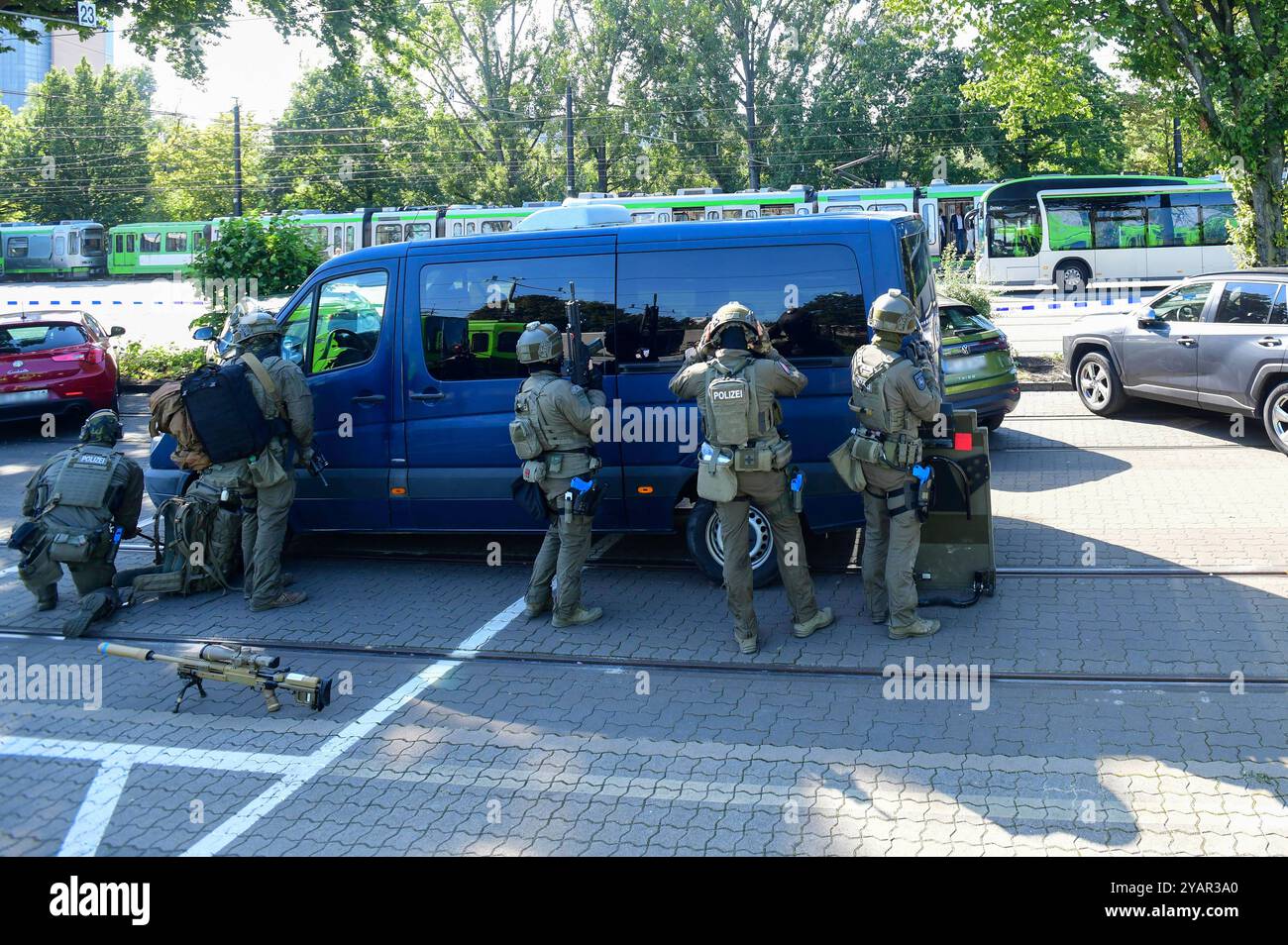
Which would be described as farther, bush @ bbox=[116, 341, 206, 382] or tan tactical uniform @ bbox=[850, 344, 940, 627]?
bush @ bbox=[116, 341, 206, 382]

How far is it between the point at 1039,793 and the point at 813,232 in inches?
150

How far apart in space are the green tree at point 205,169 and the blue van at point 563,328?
1996 inches

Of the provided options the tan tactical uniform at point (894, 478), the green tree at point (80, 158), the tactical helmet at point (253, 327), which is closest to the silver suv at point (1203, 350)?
the tan tactical uniform at point (894, 478)

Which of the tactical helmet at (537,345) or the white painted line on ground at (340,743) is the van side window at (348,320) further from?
the white painted line on ground at (340,743)

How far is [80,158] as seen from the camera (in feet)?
189

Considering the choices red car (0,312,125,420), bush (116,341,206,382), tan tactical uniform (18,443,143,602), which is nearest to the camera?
tan tactical uniform (18,443,143,602)

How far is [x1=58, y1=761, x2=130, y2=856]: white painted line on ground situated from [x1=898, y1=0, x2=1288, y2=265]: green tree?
14.9 meters

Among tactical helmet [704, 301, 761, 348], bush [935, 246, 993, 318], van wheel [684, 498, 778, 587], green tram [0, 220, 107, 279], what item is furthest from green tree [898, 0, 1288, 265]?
green tram [0, 220, 107, 279]

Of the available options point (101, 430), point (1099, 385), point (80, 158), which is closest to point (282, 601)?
point (101, 430)

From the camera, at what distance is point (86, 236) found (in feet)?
168

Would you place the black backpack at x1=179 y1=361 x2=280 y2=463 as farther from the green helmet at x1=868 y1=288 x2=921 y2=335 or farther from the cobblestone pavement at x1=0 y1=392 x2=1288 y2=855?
the green helmet at x1=868 y1=288 x2=921 y2=335

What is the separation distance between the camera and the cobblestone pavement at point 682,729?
4523 millimetres

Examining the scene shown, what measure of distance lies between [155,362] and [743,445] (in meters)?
14.8

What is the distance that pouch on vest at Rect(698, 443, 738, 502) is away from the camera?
6254 millimetres
